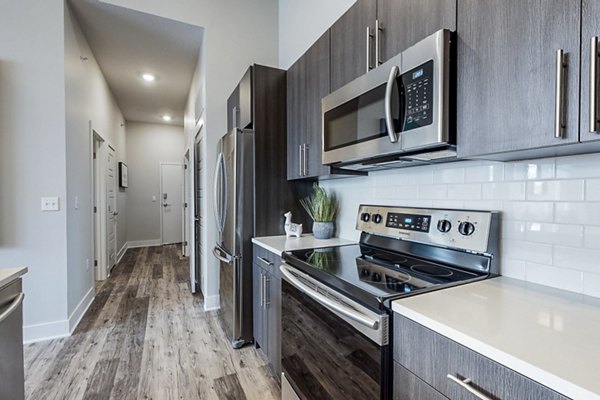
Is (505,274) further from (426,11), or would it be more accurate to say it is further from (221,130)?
(221,130)

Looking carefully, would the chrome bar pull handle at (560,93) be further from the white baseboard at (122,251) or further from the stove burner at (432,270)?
the white baseboard at (122,251)

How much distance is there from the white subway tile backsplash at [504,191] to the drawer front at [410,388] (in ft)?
2.59

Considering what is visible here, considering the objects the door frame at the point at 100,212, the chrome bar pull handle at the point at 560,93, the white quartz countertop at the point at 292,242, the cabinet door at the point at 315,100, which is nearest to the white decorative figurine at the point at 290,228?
the white quartz countertop at the point at 292,242

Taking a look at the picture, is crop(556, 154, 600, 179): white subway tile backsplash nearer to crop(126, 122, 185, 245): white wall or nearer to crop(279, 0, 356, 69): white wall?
crop(279, 0, 356, 69): white wall

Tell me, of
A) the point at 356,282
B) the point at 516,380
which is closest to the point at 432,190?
the point at 356,282

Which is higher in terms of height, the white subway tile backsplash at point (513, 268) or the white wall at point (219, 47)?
the white wall at point (219, 47)

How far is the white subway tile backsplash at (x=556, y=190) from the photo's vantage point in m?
0.97

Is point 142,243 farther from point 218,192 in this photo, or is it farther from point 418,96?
point 418,96

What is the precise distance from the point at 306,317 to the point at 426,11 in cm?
135

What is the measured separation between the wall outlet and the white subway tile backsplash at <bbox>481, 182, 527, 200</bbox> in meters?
3.15

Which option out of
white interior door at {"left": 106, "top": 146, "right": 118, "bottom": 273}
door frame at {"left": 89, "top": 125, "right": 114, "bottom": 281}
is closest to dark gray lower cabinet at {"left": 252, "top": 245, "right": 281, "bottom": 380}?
door frame at {"left": 89, "top": 125, "right": 114, "bottom": 281}

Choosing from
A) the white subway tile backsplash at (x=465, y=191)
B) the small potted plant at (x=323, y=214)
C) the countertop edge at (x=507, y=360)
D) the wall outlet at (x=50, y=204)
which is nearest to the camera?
the countertop edge at (x=507, y=360)

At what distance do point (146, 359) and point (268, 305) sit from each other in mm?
1054

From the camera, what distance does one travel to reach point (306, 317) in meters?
1.34
